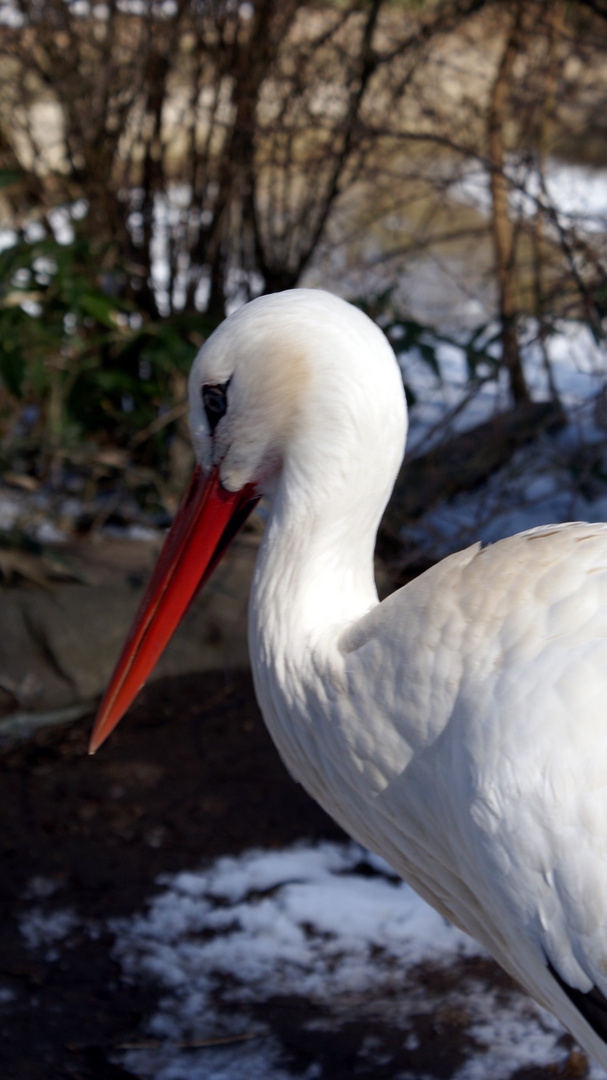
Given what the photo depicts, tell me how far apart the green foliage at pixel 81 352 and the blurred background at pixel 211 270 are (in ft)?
Answer: 0.05

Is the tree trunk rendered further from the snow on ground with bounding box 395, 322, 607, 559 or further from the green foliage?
the green foliage

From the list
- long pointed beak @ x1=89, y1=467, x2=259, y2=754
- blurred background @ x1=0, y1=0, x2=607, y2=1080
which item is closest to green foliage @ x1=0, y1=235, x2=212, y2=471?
blurred background @ x1=0, y1=0, x2=607, y2=1080

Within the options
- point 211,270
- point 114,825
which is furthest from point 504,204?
point 114,825

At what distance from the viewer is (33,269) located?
3.87m

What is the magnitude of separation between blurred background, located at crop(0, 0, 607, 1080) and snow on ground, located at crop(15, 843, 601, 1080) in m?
0.41

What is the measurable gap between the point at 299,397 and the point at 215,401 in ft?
0.49

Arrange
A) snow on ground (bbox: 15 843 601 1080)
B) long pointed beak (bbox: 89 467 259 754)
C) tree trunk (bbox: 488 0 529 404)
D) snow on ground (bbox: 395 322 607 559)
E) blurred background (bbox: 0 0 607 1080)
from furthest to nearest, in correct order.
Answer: tree trunk (bbox: 488 0 529 404)
snow on ground (bbox: 395 322 607 559)
blurred background (bbox: 0 0 607 1080)
snow on ground (bbox: 15 843 601 1080)
long pointed beak (bbox: 89 467 259 754)

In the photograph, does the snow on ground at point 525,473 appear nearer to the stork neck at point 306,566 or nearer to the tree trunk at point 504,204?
the tree trunk at point 504,204

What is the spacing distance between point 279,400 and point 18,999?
156 centimetres

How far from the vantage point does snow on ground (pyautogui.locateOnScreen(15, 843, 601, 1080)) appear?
84.3 inches

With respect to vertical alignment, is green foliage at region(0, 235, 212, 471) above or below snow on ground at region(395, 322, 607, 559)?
above

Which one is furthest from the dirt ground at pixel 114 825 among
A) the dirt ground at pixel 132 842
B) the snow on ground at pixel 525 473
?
the snow on ground at pixel 525 473

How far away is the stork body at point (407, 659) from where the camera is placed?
136 centimetres

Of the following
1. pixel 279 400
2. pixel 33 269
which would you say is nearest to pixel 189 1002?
pixel 279 400
